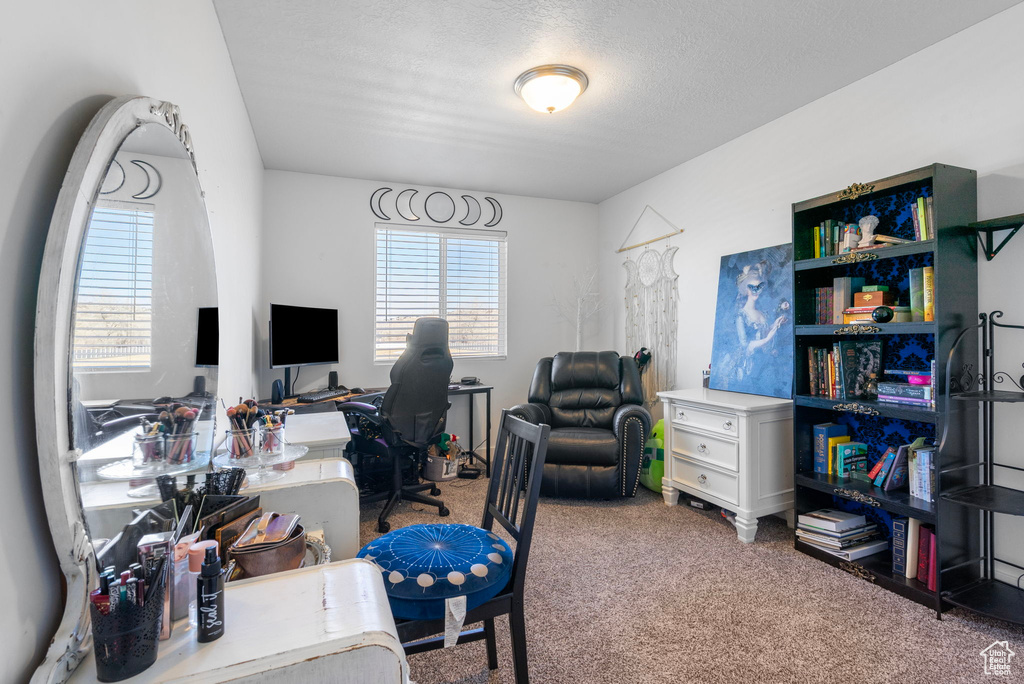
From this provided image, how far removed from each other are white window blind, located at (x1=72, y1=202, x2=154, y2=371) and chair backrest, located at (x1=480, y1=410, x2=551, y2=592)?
1.04 meters

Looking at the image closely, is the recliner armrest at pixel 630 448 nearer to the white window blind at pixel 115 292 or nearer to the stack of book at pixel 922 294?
the stack of book at pixel 922 294

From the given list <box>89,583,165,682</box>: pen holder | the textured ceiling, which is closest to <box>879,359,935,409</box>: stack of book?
the textured ceiling

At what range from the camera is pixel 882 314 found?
235cm

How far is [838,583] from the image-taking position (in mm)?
2365

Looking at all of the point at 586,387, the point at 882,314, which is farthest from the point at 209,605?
the point at 586,387

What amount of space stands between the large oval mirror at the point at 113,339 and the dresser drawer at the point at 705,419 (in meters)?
2.65

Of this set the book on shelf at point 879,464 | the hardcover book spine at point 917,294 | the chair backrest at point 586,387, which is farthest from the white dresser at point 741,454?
the hardcover book spine at point 917,294

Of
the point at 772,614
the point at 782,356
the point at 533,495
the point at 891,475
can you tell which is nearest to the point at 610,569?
the point at 772,614

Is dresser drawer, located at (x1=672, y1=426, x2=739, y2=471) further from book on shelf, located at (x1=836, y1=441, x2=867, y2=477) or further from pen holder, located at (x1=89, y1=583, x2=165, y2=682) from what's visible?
pen holder, located at (x1=89, y1=583, x2=165, y2=682)

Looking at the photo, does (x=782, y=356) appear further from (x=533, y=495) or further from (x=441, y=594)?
(x=441, y=594)

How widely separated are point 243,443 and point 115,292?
76cm

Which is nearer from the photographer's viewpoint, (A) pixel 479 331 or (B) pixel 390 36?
(B) pixel 390 36

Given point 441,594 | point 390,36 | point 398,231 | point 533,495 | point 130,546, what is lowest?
point 441,594

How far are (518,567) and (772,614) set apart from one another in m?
1.30
